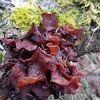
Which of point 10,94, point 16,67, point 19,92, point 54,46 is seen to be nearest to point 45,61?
point 54,46

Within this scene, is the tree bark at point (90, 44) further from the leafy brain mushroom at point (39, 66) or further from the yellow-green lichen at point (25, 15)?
the yellow-green lichen at point (25, 15)

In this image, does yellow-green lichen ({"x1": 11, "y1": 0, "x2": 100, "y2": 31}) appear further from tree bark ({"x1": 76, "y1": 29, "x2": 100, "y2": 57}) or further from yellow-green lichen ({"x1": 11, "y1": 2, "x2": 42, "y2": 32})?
tree bark ({"x1": 76, "y1": 29, "x2": 100, "y2": 57})

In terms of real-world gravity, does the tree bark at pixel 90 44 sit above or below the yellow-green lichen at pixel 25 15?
below

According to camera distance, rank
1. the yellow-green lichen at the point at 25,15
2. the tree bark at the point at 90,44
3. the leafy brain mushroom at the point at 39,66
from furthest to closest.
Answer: the tree bark at the point at 90,44, the yellow-green lichen at the point at 25,15, the leafy brain mushroom at the point at 39,66

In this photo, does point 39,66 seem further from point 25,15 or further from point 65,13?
point 65,13

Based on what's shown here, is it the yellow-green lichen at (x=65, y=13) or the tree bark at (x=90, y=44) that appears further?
the tree bark at (x=90, y=44)

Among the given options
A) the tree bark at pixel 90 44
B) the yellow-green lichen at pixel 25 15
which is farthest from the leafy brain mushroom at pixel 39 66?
the tree bark at pixel 90 44

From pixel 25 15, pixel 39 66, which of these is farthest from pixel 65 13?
pixel 39 66

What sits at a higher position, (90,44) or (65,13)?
(65,13)

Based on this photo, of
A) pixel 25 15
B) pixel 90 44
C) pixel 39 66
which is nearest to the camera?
pixel 39 66
